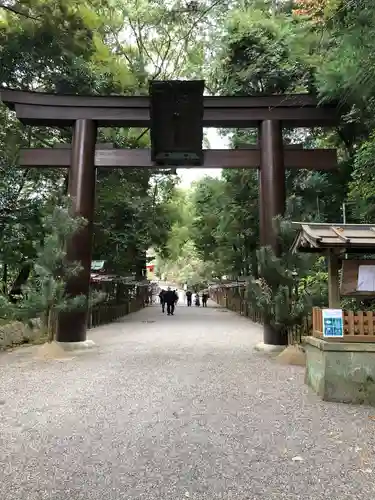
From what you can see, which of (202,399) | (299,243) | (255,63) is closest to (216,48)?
(255,63)

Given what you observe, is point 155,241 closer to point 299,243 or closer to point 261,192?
point 261,192

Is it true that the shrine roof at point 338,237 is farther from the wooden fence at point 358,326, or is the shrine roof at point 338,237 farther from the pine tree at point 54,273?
the pine tree at point 54,273

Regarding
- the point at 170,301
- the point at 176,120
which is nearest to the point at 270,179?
the point at 176,120

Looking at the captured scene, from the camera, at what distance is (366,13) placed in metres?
5.07

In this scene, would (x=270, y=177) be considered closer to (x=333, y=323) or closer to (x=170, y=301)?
(x=333, y=323)

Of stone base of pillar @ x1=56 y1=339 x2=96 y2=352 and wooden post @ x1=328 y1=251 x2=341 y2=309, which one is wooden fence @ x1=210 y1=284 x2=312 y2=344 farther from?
stone base of pillar @ x1=56 y1=339 x2=96 y2=352

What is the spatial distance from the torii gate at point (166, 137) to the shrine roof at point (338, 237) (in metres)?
2.98

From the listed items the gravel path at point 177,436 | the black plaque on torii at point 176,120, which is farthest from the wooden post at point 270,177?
the gravel path at point 177,436

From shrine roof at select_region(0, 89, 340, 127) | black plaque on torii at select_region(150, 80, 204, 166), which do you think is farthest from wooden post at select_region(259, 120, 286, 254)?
black plaque on torii at select_region(150, 80, 204, 166)

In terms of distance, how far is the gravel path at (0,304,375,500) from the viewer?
9.48ft

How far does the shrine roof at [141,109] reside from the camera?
9.24 metres

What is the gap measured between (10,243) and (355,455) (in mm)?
10257

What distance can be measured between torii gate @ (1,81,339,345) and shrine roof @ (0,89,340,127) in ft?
0.07

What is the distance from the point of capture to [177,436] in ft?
12.7
